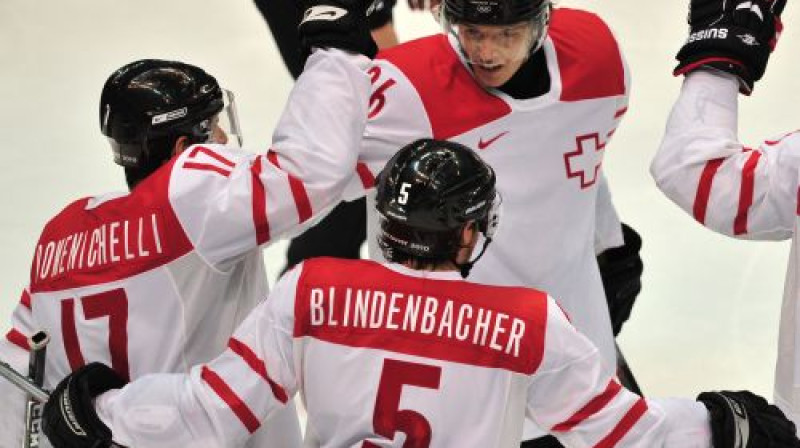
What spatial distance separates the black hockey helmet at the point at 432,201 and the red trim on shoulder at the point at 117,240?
385 mm

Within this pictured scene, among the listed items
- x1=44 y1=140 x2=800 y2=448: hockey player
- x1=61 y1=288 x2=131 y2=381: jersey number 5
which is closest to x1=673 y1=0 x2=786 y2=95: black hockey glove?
x1=44 y1=140 x2=800 y2=448: hockey player

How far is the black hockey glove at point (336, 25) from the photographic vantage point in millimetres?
2693

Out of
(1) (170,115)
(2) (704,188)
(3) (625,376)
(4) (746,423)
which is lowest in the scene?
(3) (625,376)

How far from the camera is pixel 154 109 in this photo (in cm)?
272

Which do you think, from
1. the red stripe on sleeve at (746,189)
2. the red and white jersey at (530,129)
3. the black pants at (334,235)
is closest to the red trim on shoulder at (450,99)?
the red and white jersey at (530,129)

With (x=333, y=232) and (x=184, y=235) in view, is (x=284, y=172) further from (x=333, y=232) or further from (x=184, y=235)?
(x=333, y=232)

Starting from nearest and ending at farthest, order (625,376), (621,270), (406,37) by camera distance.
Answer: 1. (621,270)
2. (625,376)
3. (406,37)

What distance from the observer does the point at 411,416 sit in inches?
91.5

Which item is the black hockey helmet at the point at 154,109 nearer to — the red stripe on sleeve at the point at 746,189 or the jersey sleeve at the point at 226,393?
the jersey sleeve at the point at 226,393

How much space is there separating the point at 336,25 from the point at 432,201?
19.0 inches

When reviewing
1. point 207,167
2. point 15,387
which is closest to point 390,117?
point 207,167

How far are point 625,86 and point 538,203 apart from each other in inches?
10.0

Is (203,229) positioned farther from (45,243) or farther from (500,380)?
(500,380)

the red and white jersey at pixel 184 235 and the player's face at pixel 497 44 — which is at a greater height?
the player's face at pixel 497 44
